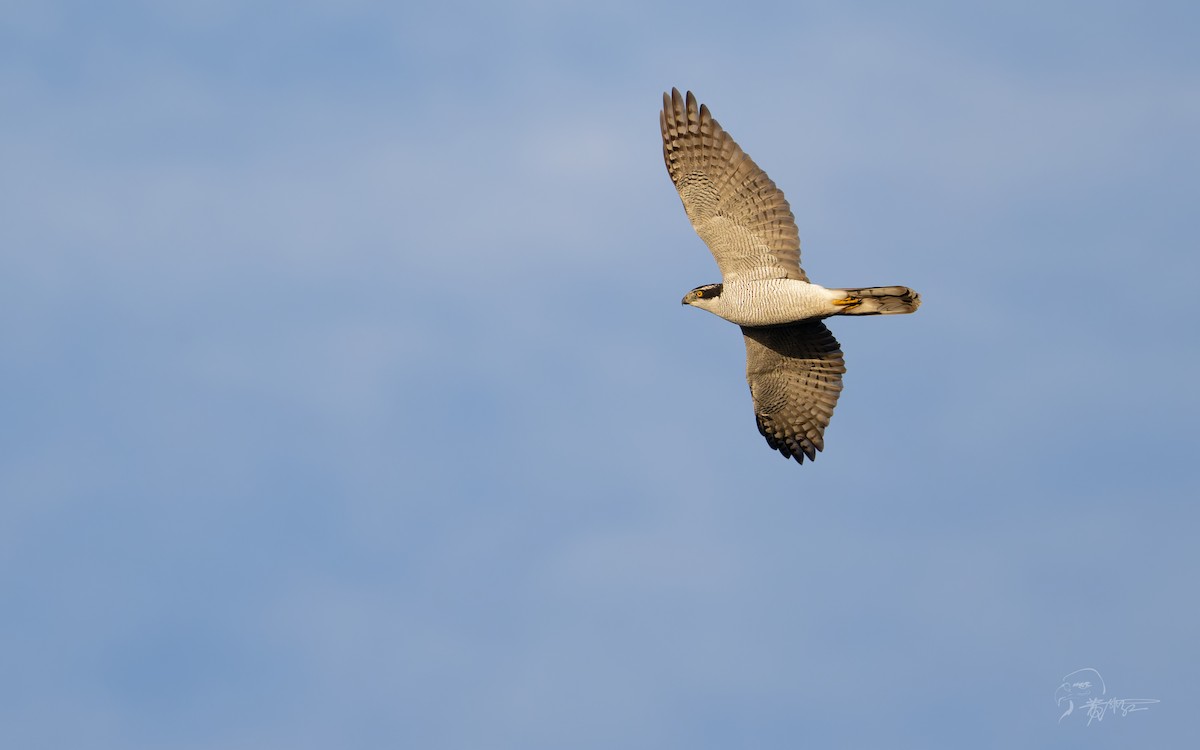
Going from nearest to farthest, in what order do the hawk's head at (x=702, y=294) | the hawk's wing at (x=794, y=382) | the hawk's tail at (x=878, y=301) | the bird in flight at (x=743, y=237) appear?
the hawk's tail at (x=878, y=301) → the bird in flight at (x=743, y=237) → the hawk's head at (x=702, y=294) → the hawk's wing at (x=794, y=382)

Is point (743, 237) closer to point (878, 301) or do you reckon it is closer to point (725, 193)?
point (725, 193)

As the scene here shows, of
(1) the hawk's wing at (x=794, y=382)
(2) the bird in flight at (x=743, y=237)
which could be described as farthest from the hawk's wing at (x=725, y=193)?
(1) the hawk's wing at (x=794, y=382)

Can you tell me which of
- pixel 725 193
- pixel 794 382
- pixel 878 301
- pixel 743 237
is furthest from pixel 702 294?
pixel 878 301

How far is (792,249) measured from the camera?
23469 millimetres

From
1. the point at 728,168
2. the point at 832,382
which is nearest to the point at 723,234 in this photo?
the point at 728,168

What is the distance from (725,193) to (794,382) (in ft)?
13.0

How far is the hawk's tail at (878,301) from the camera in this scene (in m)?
22.7

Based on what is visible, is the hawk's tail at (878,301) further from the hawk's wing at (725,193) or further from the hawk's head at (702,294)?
the hawk's head at (702,294)

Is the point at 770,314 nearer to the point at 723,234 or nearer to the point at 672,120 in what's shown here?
the point at 723,234

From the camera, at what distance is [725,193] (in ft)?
76.3

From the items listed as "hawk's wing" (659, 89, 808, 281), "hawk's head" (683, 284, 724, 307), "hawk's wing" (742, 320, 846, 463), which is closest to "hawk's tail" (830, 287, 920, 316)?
→ "hawk's wing" (659, 89, 808, 281)

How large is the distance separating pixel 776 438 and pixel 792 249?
163 inches

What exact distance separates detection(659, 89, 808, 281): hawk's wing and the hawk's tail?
2.75 feet

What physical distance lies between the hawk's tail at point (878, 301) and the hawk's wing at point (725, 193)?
838 millimetres
